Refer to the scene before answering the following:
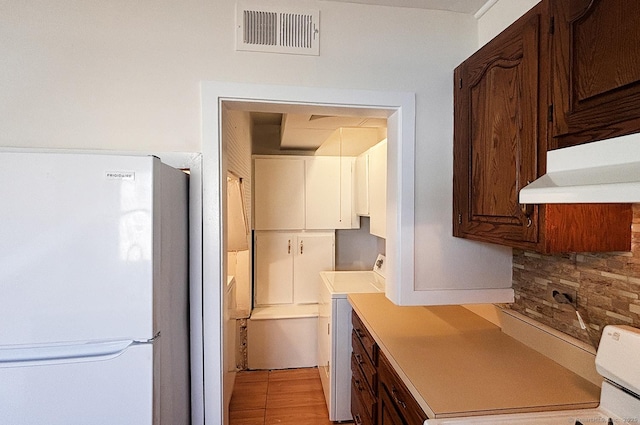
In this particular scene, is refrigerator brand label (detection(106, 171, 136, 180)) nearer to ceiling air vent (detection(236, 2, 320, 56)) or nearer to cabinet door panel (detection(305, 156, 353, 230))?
ceiling air vent (detection(236, 2, 320, 56))

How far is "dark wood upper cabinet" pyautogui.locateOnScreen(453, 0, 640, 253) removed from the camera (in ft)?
3.28

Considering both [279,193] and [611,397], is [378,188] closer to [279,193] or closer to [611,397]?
[279,193]

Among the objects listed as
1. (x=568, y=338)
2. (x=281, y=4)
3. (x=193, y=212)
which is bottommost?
(x=568, y=338)

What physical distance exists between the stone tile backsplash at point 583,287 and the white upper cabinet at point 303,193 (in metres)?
1.88

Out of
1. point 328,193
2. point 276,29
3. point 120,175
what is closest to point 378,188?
point 328,193

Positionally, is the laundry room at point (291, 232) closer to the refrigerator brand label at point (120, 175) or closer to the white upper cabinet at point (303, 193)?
the white upper cabinet at point (303, 193)

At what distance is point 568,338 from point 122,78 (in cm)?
210

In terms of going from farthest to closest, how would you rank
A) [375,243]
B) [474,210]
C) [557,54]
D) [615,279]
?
1. [375,243]
2. [474,210]
3. [615,279]
4. [557,54]

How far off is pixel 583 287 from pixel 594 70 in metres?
0.78

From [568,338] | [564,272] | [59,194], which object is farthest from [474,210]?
Result: [59,194]

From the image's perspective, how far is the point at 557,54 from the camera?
96 centimetres

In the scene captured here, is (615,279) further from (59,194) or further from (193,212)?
(59,194)

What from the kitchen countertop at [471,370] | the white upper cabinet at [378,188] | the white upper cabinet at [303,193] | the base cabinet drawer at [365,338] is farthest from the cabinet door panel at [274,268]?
the kitchen countertop at [471,370]

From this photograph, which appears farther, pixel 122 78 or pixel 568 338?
pixel 122 78
